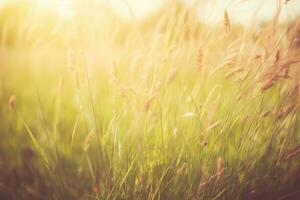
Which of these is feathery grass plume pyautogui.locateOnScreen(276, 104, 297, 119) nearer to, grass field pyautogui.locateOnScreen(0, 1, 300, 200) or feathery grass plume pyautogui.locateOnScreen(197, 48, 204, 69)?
grass field pyautogui.locateOnScreen(0, 1, 300, 200)

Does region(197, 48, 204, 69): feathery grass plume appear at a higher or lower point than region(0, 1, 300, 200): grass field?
higher

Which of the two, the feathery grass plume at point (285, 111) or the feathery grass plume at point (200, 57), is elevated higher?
the feathery grass plume at point (200, 57)

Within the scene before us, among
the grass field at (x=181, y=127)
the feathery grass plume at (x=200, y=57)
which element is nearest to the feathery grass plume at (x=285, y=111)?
the grass field at (x=181, y=127)

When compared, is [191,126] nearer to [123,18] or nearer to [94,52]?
[94,52]

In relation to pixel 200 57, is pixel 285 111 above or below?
below

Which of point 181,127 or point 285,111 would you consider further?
point 181,127

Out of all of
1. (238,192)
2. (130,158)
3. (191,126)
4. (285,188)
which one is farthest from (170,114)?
(285,188)

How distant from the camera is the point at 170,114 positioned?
1429 mm

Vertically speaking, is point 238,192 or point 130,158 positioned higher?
point 130,158

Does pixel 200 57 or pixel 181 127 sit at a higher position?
pixel 200 57

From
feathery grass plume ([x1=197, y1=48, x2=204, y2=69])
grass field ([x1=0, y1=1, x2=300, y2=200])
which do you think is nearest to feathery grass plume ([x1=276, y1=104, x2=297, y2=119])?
grass field ([x1=0, y1=1, x2=300, y2=200])

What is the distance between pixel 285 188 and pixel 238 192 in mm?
297

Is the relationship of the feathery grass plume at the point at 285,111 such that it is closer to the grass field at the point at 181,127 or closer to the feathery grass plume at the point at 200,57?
the grass field at the point at 181,127

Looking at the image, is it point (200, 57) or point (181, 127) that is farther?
point (181, 127)
